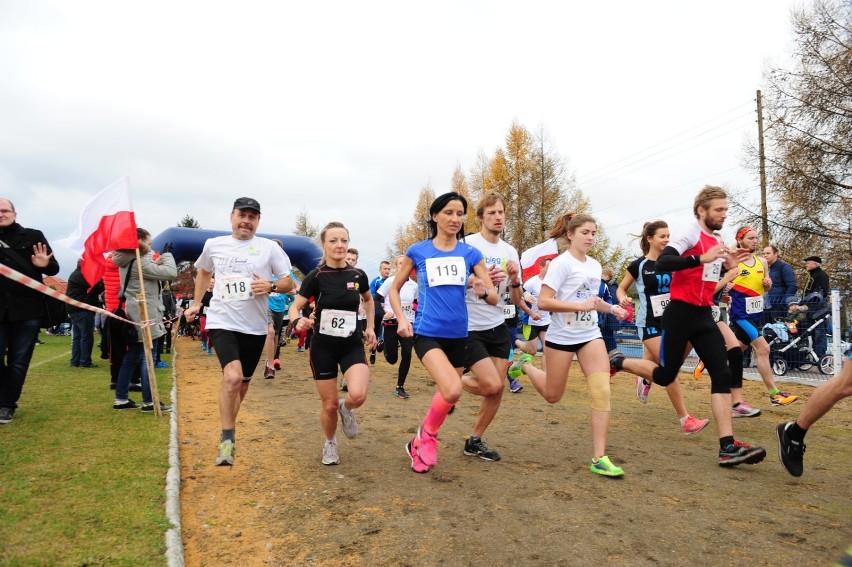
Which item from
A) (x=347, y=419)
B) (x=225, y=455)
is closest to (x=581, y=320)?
(x=347, y=419)

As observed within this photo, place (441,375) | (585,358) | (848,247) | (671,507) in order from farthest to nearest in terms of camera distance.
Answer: (848,247) < (585,358) < (441,375) < (671,507)

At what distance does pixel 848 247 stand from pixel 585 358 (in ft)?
59.8

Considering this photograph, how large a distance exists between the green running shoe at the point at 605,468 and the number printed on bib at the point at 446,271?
171 centimetres

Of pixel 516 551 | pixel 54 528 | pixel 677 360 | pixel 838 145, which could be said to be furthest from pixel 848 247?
pixel 54 528

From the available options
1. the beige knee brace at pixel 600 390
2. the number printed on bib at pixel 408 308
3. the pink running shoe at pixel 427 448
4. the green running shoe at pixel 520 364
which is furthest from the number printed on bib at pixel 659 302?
the number printed on bib at pixel 408 308

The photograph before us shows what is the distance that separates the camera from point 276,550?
3201 millimetres

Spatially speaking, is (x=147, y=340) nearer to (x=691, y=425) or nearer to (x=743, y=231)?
(x=691, y=425)

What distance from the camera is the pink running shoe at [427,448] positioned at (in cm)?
461

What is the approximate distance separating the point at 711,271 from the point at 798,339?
696 centimetres

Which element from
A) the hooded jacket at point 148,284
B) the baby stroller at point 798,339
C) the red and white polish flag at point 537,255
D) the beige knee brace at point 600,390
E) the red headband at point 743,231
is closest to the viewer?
the beige knee brace at point 600,390

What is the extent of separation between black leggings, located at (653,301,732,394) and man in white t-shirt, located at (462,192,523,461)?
1.32 m

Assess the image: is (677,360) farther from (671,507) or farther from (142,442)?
(142,442)

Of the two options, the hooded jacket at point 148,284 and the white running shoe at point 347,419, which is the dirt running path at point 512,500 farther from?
the hooded jacket at point 148,284

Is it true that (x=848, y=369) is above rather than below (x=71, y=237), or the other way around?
below
